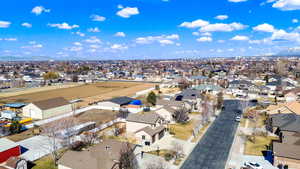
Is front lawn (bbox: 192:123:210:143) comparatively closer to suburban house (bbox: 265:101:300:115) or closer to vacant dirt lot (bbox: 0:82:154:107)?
suburban house (bbox: 265:101:300:115)

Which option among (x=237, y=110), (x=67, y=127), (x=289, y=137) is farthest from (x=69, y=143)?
(x=237, y=110)

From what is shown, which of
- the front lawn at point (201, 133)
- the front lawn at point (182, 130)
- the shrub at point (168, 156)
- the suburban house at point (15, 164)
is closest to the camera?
the suburban house at point (15, 164)

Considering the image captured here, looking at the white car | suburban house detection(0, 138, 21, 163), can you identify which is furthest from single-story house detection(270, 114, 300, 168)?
suburban house detection(0, 138, 21, 163)

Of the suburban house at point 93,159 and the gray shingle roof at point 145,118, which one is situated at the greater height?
the gray shingle roof at point 145,118

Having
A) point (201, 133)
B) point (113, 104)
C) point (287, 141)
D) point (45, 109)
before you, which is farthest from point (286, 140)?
point (45, 109)

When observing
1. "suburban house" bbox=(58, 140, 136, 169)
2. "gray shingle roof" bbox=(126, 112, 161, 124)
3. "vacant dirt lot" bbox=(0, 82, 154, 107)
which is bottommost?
"vacant dirt lot" bbox=(0, 82, 154, 107)

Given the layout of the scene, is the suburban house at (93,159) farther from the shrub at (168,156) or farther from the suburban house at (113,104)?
the suburban house at (113,104)

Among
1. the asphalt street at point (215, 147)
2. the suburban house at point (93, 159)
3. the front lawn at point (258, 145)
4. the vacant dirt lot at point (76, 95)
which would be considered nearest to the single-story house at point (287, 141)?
the front lawn at point (258, 145)
